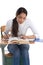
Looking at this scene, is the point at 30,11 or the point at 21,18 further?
the point at 30,11

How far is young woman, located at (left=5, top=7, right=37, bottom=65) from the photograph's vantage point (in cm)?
152

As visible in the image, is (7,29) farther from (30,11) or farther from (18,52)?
(30,11)

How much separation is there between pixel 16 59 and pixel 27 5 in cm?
72

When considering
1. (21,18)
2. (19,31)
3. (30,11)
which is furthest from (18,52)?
(30,11)

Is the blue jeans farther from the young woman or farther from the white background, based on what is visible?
the white background

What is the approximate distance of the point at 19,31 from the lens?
1.59 metres

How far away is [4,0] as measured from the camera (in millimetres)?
1958

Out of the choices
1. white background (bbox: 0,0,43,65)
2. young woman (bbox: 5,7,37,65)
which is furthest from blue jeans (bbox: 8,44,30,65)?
white background (bbox: 0,0,43,65)

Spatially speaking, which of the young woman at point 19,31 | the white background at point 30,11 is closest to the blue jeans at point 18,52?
the young woman at point 19,31

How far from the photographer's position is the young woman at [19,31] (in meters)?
1.52

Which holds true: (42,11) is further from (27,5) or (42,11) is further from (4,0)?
(4,0)

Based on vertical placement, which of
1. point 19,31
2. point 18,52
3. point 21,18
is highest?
point 21,18

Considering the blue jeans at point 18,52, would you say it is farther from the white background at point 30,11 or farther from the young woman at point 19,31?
the white background at point 30,11

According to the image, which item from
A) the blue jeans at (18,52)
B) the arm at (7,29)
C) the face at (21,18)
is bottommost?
the blue jeans at (18,52)
